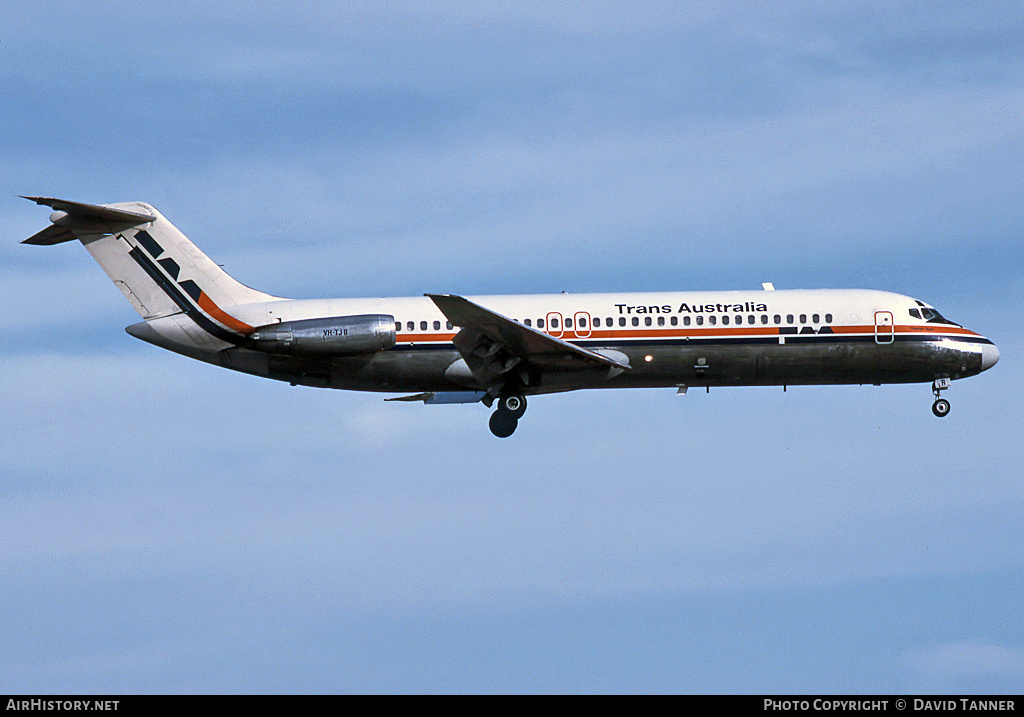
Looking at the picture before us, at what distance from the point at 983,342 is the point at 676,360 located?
889cm

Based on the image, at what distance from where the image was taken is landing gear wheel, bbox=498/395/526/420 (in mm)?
34625

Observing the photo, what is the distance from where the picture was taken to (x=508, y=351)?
33.4 meters

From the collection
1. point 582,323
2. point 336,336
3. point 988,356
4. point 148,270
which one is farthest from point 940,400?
point 148,270

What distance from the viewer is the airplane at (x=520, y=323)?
33844 mm

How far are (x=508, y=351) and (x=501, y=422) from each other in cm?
224

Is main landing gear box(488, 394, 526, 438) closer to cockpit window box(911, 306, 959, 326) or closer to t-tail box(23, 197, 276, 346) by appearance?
t-tail box(23, 197, 276, 346)

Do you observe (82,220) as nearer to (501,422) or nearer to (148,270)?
(148,270)

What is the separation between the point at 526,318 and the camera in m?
34.3

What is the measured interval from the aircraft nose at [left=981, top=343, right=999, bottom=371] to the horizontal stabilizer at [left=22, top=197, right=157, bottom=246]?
23.2 m
